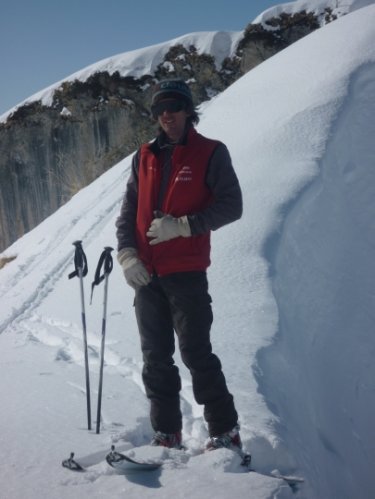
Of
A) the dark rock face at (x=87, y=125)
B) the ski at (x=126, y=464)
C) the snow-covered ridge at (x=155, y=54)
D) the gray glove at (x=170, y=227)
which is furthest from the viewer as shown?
the snow-covered ridge at (x=155, y=54)

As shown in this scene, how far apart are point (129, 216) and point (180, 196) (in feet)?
→ 1.16

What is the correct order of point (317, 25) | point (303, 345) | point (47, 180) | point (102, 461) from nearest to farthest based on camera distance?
point (102, 461), point (303, 345), point (317, 25), point (47, 180)

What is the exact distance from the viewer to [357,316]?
427 cm

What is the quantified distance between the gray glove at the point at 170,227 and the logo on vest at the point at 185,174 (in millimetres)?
187

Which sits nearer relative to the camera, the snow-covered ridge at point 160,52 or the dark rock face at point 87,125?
the dark rock face at point 87,125

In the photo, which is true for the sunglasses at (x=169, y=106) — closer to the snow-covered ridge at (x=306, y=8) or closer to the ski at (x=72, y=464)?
the ski at (x=72, y=464)

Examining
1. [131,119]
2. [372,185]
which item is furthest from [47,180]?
[372,185]

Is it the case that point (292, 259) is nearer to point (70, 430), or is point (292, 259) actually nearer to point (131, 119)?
point (70, 430)

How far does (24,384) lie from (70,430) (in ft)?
2.45

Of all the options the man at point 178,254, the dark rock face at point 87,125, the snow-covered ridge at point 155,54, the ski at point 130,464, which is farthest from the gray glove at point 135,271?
the snow-covered ridge at point 155,54

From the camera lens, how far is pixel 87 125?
2236cm

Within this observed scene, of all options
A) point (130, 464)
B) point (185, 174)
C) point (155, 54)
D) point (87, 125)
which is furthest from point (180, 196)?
point (155, 54)

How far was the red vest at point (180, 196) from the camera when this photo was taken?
7.63 ft

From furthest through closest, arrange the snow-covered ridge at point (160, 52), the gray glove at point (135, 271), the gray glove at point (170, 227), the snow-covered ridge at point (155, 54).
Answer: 1. the snow-covered ridge at point (155, 54)
2. the snow-covered ridge at point (160, 52)
3. the gray glove at point (135, 271)
4. the gray glove at point (170, 227)
